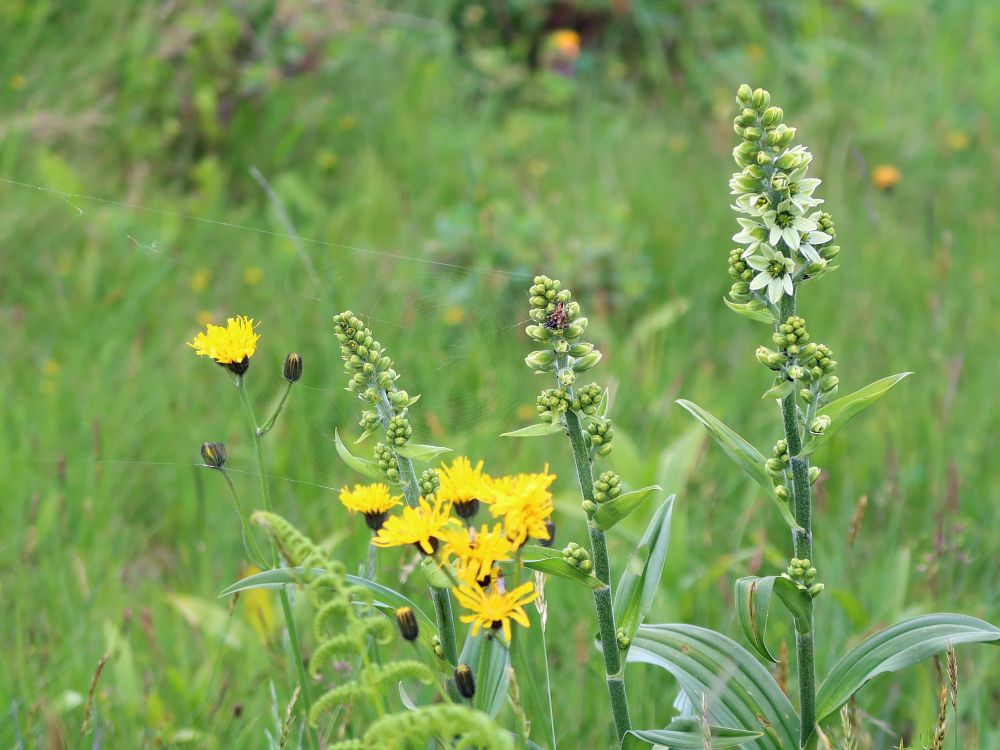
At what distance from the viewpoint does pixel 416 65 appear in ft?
16.1

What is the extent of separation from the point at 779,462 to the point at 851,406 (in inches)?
4.2

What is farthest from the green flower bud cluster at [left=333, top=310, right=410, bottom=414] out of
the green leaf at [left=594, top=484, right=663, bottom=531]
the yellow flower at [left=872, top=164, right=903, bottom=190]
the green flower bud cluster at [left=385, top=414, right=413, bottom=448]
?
the yellow flower at [left=872, top=164, right=903, bottom=190]

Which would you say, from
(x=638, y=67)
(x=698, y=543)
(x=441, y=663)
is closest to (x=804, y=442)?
(x=441, y=663)

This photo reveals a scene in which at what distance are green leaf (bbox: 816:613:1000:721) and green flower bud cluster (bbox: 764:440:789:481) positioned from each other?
26cm

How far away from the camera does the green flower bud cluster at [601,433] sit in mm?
1165

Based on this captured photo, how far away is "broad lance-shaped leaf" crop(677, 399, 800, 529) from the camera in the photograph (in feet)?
4.04

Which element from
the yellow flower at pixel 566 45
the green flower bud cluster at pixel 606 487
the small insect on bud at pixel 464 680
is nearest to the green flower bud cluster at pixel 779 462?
the green flower bud cluster at pixel 606 487

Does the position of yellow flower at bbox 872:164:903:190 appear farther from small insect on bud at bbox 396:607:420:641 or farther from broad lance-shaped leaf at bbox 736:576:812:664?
small insect on bud at bbox 396:607:420:641

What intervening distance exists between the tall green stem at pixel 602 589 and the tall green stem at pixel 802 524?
9.6 inches

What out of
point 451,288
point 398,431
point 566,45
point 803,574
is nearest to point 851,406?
point 803,574

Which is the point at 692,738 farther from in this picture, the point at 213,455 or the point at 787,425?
Answer: the point at 213,455

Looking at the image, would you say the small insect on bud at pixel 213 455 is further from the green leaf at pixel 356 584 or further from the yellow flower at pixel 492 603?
the yellow flower at pixel 492 603

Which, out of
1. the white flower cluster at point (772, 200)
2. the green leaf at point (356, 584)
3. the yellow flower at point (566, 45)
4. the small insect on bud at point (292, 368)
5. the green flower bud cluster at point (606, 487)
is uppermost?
the yellow flower at point (566, 45)

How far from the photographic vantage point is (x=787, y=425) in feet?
4.12
